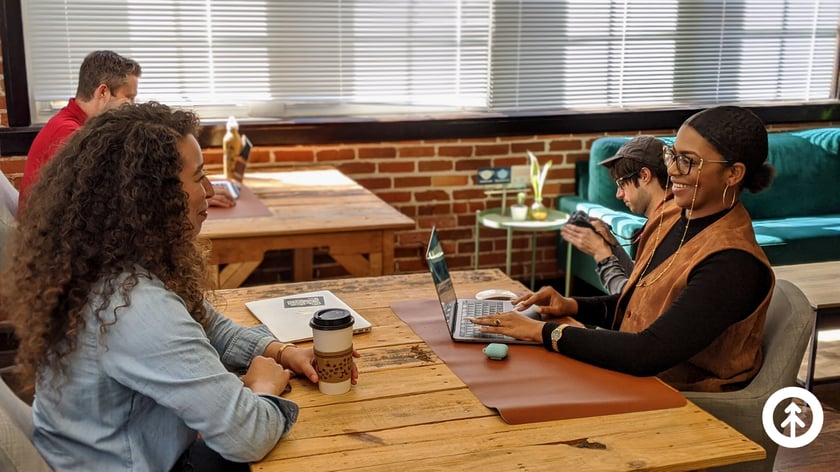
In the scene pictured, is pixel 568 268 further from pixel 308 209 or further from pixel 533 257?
pixel 308 209

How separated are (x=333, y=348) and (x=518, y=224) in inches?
114

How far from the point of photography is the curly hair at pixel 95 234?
5.06 feet

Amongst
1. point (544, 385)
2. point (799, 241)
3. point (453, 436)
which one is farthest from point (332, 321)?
point (799, 241)

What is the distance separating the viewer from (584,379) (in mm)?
1876

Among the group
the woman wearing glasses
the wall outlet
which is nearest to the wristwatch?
the woman wearing glasses

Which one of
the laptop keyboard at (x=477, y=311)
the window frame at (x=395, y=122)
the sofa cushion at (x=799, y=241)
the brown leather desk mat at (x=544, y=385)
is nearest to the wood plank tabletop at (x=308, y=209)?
the window frame at (x=395, y=122)

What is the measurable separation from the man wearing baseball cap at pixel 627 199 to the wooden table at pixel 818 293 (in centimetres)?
87

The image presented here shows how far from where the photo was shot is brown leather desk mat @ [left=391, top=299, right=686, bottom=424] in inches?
68.2

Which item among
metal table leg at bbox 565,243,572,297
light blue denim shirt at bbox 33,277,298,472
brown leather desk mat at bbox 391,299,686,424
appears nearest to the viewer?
light blue denim shirt at bbox 33,277,298,472

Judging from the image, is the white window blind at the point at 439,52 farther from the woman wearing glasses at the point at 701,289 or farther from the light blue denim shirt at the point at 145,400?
the light blue denim shirt at the point at 145,400

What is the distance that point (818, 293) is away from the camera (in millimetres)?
3418

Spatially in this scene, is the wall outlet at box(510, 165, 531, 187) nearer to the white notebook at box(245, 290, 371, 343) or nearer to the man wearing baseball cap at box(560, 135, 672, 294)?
the man wearing baseball cap at box(560, 135, 672, 294)

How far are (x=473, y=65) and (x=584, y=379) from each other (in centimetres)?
342

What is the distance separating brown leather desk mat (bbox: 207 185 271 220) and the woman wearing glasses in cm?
173
